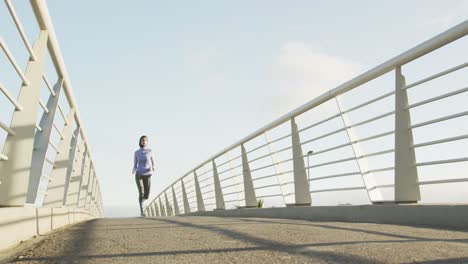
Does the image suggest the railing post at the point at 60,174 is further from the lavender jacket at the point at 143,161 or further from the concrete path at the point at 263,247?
the lavender jacket at the point at 143,161

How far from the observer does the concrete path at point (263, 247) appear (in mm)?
2664

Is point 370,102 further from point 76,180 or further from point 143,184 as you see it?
point 143,184

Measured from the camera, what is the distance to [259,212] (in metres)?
8.27

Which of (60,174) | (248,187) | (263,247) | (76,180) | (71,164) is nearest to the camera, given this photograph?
(263,247)

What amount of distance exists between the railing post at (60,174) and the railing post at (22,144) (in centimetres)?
173

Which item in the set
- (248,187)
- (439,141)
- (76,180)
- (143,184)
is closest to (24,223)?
(439,141)

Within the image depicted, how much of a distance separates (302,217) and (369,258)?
4.14m

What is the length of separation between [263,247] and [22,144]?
184cm

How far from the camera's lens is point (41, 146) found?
13.9 feet

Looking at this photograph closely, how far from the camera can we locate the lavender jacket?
11.9 m

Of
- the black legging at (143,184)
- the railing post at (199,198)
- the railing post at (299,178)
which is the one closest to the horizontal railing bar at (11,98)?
the railing post at (299,178)

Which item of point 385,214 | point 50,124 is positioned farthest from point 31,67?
point 385,214

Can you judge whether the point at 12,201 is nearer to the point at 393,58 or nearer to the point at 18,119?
the point at 18,119

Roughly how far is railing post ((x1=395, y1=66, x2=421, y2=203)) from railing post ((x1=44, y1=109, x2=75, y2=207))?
11.5 feet
